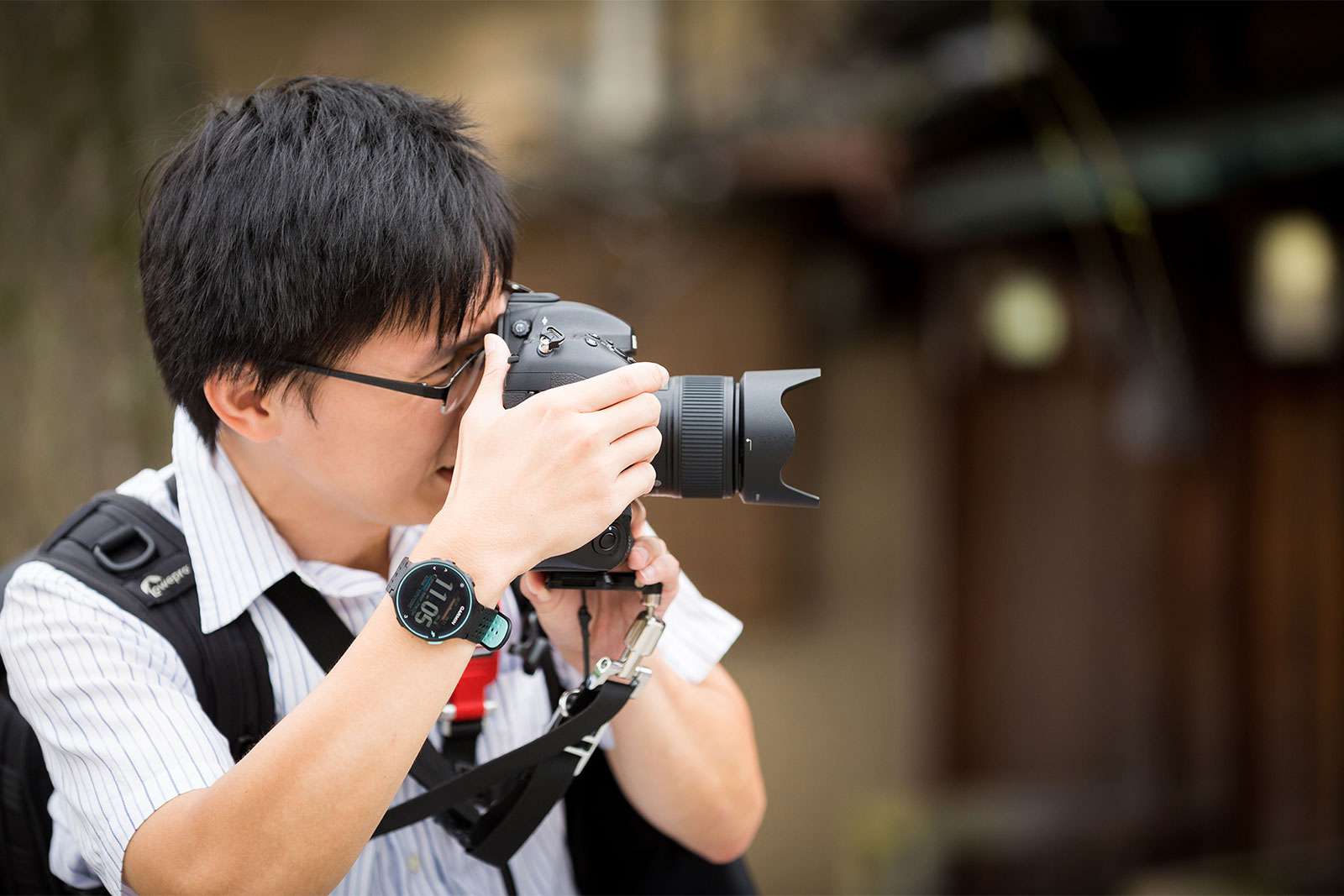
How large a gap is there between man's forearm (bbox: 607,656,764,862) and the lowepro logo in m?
0.47

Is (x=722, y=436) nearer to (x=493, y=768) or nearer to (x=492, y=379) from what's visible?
(x=492, y=379)

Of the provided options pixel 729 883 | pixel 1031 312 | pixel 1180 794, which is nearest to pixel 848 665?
pixel 1180 794

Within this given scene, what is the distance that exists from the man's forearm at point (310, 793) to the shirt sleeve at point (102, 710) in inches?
1.2

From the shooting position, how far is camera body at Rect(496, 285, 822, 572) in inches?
41.1

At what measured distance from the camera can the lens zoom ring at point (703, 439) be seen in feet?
3.52

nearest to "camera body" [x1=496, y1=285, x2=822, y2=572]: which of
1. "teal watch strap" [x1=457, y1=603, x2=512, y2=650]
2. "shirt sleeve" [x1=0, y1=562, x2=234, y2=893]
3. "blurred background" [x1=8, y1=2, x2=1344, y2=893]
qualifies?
A: "teal watch strap" [x1=457, y1=603, x2=512, y2=650]

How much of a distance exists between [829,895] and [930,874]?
1.48ft

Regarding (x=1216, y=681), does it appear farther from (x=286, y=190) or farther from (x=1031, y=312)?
(x=286, y=190)

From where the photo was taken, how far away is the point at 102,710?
957 mm

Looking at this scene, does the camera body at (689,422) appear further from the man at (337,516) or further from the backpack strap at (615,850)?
the backpack strap at (615,850)

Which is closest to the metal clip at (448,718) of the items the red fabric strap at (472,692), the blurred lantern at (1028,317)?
the red fabric strap at (472,692)

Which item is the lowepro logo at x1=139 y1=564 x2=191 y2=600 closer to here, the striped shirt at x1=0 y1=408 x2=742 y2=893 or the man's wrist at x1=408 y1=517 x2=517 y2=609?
the striped shirt at x1=0 y1=408 x2=742 y2=893

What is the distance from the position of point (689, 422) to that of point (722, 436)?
35 mm

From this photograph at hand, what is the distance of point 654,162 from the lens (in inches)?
149
